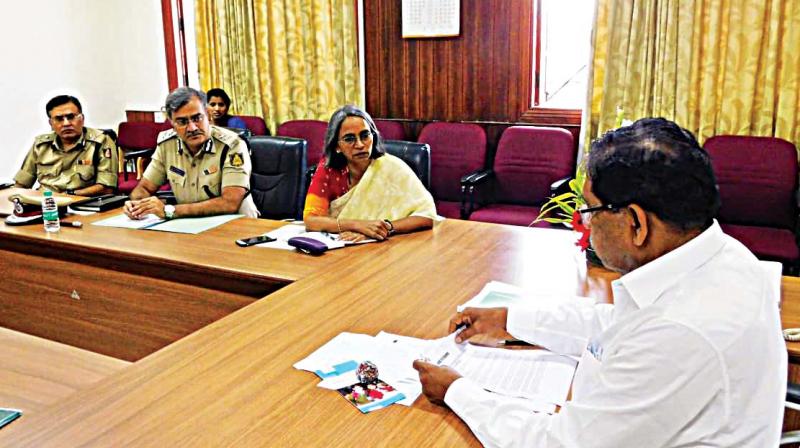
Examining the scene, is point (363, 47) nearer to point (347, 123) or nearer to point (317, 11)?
point (317, 11)

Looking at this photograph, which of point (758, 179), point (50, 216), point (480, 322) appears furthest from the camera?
point (758, 179)

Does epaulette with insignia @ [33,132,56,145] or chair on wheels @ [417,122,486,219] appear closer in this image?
epaulette with insignia @ [33,132,56,145]

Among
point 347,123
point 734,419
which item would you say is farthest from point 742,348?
point 347,123

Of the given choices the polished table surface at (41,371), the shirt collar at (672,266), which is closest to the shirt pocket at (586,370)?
the shirt collar at (672,266)

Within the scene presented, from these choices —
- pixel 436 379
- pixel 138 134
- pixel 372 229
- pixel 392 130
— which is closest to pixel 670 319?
pixel 436 379

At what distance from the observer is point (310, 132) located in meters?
5.08

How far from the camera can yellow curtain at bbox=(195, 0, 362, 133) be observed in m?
5.05

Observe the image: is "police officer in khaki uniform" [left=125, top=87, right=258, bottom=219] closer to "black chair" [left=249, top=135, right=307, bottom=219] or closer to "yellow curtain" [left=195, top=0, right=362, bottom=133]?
"black chair" [left=249, top=135, right=307, bottom=219]

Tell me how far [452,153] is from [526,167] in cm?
52

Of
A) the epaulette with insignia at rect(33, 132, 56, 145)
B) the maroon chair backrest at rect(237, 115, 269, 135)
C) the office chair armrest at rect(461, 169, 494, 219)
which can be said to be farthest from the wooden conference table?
the maroon chair backrest at rect(237, 115, 269, 135)

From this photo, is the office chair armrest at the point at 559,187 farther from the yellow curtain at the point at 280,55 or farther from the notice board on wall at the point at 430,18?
the yellow curtain at the point at 280,55

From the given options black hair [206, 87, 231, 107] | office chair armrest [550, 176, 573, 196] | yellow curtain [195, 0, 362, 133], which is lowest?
office chair armrest [550, 176, 573, 196]

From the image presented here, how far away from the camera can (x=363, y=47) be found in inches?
198

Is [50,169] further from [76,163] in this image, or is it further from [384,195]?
[384,195]
